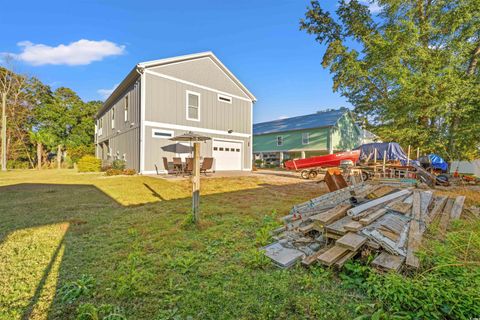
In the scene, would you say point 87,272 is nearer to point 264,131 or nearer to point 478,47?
point 478,47

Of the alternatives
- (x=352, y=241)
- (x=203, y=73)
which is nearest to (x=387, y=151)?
(x=352, y=241)

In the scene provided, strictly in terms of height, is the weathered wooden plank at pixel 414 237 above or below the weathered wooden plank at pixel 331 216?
below

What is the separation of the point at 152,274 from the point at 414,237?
2861 mm

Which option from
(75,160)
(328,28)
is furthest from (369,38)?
(75,160)

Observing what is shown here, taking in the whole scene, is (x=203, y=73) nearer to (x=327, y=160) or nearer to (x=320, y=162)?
(x=320, y=162)

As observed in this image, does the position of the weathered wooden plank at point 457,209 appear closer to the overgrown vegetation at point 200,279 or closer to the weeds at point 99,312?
the overgrown vegetation at point 200,279

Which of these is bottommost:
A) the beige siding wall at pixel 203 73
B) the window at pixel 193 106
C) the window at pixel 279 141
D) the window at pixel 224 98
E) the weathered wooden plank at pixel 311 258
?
the weathered wooden plank at pixel 311 258

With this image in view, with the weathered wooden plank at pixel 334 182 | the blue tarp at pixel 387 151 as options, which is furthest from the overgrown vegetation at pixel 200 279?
the blue tarp at pixel 387 151

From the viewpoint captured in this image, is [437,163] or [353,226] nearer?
[353,226]

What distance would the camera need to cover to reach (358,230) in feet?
7.93

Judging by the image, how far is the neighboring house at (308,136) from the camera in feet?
69.8

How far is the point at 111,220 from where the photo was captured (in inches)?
160

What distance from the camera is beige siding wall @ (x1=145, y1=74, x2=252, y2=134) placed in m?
11.6

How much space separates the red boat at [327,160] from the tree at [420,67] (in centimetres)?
372
